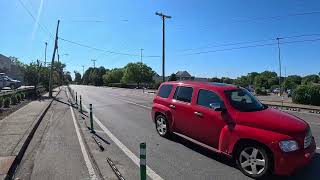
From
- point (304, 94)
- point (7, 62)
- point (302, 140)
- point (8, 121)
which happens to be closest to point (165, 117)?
point (302, 140)

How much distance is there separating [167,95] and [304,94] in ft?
68.1

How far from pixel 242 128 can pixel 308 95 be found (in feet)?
75.0

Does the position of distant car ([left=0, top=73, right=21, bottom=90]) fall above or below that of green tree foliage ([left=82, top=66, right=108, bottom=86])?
below

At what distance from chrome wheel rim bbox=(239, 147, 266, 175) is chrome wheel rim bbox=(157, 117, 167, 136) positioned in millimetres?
3792

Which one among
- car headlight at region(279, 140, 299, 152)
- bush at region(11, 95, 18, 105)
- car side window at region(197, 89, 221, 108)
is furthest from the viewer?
→ bush at region(11, 95, 18, 105)

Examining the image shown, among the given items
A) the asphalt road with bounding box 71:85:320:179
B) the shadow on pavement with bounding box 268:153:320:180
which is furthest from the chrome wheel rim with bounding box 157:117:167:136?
the shadow on pavement with bounding box 268:153:320:180

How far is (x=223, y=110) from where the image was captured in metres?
8.14

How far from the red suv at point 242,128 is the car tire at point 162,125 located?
0.90 feet

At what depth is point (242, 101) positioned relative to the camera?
853 cm

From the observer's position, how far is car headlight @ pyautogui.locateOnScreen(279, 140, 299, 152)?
22.1ft

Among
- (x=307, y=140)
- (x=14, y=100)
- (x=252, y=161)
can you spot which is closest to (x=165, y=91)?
(x=252, y=161)

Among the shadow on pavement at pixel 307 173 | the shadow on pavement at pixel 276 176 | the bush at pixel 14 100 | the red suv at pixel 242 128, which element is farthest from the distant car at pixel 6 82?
the shadow on pavement at pixel 307 173

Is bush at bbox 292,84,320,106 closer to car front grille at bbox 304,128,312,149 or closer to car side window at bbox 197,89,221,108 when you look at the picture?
car side window at bbox 197,89,221,108

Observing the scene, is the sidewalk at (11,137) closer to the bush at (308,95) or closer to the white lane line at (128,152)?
the white lane line at (128,152)
